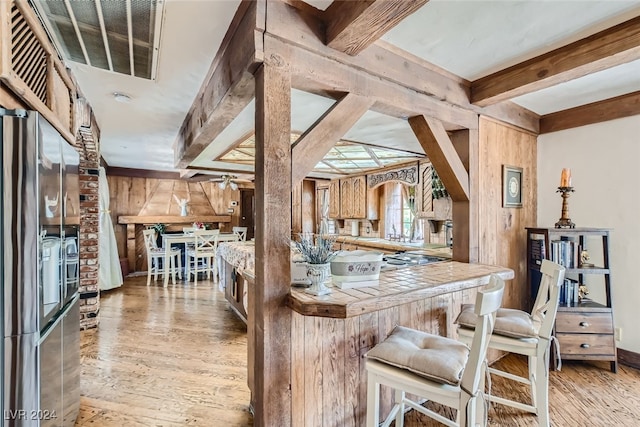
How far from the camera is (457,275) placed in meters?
1.97

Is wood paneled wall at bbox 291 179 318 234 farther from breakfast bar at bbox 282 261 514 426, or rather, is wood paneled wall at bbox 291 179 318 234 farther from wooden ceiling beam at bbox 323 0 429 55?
wooden ceiling beam at bbox 323 0 429 55

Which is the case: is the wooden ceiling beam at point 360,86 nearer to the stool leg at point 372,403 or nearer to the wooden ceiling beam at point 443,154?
the wooden ceiling beam at point 443,154

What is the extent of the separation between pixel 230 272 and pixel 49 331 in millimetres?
2677

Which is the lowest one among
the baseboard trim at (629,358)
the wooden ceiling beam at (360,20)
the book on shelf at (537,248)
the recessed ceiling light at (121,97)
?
the baseboard trim at (629,358)

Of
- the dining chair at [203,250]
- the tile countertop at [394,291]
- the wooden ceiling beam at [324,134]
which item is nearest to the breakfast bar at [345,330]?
the tile countertop at [394,291]

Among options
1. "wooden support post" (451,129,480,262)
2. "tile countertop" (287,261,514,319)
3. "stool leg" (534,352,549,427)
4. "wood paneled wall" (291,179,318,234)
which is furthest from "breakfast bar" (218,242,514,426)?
"wood paneled wall" (291,179,318,234)

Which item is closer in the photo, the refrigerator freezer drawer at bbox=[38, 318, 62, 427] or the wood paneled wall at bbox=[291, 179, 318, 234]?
the refrigerator freezer drawer at bbox=[38, 318, 62, 427]

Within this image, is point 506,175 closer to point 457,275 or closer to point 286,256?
point 457,275

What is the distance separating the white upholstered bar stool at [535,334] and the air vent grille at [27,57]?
2.64 meters

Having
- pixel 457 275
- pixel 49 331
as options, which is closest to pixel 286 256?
pixel 49 331

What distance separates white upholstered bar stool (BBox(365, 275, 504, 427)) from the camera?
1209 mm

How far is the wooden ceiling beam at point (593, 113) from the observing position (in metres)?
2.55

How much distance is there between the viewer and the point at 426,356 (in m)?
1.32

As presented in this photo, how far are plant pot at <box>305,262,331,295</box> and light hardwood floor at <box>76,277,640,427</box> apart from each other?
1.16 meters
